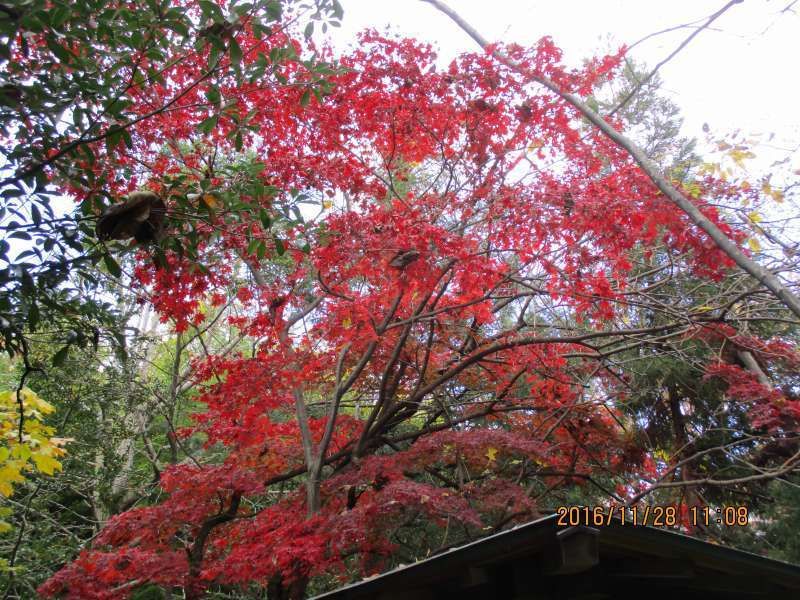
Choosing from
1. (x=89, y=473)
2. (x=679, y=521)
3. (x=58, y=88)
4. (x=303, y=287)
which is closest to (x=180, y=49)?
(x=58, y=88)

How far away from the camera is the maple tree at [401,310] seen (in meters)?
5.86

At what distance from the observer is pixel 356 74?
7.06m

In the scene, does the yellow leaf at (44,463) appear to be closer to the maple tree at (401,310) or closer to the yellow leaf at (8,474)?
the yellow leaf at (8,474)

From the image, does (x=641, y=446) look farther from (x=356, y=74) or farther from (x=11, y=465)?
(x=11, y=465)

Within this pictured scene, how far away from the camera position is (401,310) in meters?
7.25

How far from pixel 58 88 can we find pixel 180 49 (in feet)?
2.54

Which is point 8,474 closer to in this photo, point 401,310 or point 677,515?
point 401,310

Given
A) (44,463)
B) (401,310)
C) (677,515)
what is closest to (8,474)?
(44,463)

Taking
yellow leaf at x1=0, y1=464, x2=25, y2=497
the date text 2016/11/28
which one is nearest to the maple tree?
the date text 2016/11/28

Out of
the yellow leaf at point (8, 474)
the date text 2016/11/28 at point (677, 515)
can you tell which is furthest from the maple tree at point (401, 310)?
the yellow leaf at point (8, 474)

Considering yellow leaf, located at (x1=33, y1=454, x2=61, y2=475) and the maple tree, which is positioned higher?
the maple tree

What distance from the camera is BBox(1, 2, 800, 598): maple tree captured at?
586 cm

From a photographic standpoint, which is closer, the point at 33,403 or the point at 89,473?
the point at 33,403

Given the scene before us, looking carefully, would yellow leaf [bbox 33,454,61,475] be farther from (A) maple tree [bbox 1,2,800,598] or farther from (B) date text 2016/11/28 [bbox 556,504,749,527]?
(B) date text 2016/11/28 [bbox 556,504,749,527]
